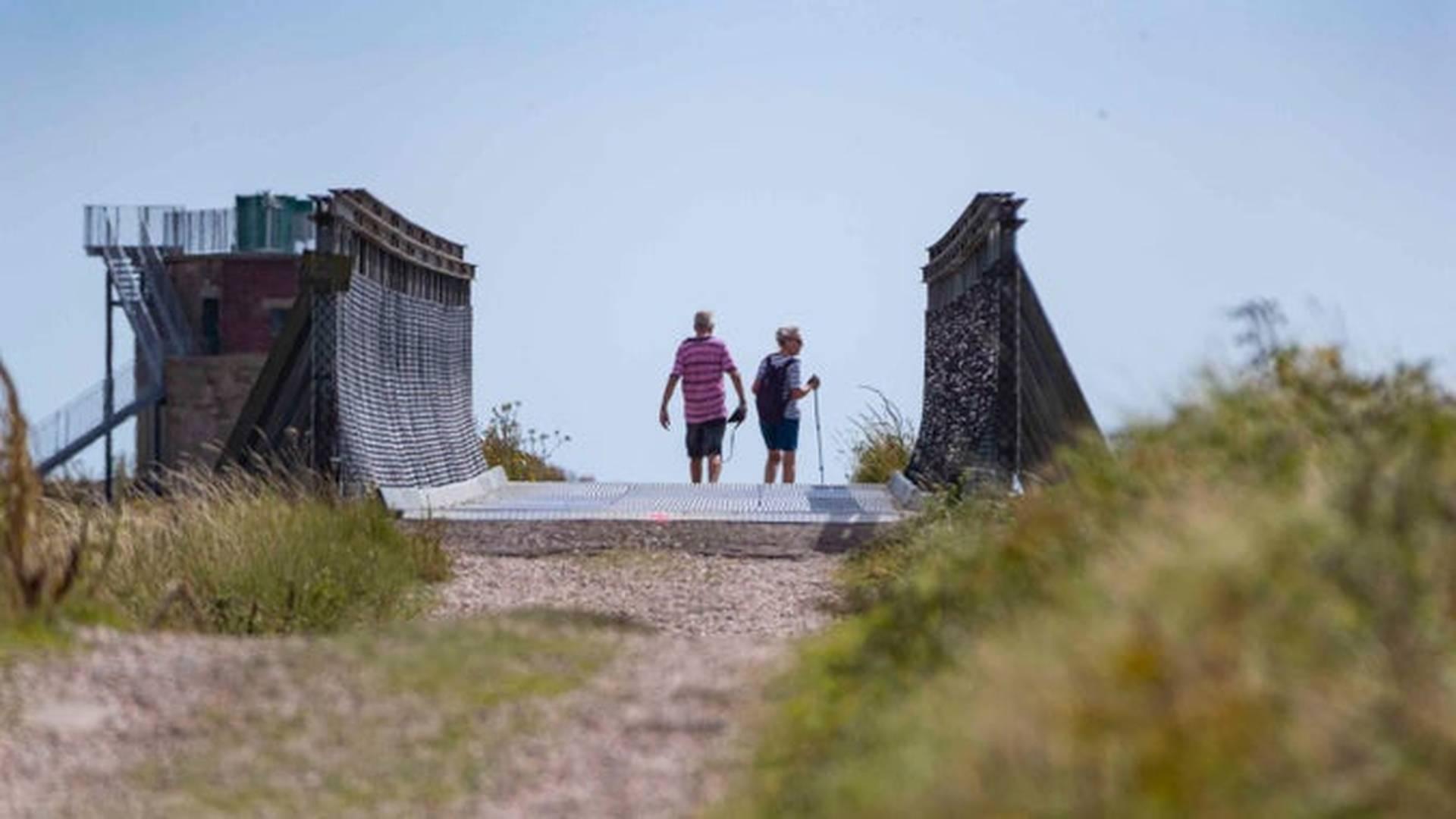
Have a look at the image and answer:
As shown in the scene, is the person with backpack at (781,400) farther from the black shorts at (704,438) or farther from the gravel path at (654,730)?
the gravel path at (654,730)

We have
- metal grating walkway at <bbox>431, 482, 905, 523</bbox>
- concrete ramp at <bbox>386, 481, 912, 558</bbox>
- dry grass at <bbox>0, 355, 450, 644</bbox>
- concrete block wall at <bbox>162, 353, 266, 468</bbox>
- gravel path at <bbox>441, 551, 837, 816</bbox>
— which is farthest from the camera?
concrete block wall at <bbox>162, 353, 266, 468</bbox>

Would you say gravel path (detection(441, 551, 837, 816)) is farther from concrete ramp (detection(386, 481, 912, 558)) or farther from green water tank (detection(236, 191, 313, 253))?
green water tank (detection(236, 191, 313, 253))

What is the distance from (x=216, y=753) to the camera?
25.4 ft

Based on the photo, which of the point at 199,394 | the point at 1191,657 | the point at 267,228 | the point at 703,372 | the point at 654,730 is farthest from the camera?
the point at 267,228

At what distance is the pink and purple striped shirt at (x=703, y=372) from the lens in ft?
75.7

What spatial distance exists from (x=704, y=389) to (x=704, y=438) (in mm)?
521

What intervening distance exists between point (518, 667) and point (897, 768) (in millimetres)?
3075

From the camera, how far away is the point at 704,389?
23.2m

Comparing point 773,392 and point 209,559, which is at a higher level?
point 773,392

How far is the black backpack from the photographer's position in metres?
23.6

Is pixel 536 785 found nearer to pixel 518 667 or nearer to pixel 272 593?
pixel 518 667

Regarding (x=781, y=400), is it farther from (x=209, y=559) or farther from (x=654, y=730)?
(x=654, y=730)

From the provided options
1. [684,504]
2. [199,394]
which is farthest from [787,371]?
[199,394]

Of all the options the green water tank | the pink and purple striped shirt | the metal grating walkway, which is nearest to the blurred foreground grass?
the metal grating walkway
